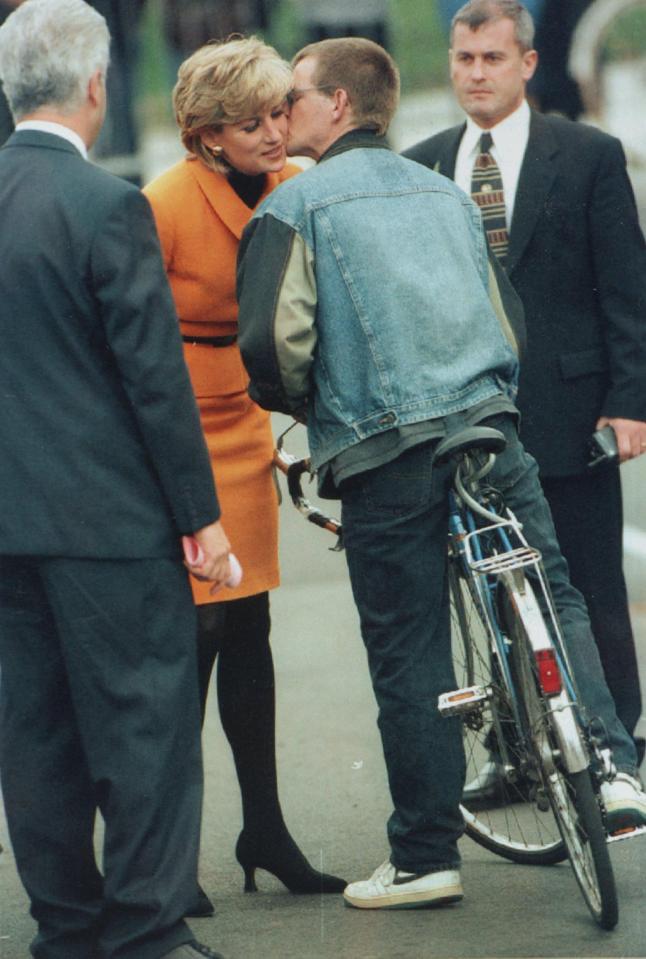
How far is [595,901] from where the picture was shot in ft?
13.1

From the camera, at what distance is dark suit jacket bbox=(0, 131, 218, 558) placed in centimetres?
351

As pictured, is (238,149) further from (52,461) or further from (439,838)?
(439,838)

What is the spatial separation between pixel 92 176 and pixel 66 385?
0.39 m

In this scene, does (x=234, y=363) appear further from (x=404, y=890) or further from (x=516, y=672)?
(x=404, y=890)

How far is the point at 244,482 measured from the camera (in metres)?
4.39

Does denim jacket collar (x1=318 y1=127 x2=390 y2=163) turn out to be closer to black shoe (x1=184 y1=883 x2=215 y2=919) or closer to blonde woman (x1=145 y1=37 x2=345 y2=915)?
blonde woman (x1=145 y1=37 x2=345 y2=915)

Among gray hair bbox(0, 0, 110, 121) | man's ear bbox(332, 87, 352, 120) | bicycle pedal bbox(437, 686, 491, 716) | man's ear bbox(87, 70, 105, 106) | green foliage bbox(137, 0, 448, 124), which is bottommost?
green foliage bbox(137, 0, 448, 124)

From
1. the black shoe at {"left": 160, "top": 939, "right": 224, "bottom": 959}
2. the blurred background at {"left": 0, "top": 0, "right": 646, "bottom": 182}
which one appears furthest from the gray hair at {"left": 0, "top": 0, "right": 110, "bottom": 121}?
the blurred background at {"left": 0, "top": 0, "right": 646, "bottom": 182}

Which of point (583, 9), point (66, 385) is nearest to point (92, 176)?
point (66, 385)

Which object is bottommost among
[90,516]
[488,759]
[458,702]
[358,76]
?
[488,759]

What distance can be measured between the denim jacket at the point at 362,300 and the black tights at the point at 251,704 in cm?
55

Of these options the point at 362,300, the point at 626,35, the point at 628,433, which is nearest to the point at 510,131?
the point at 628,433

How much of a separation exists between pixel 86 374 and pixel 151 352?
0.13 m

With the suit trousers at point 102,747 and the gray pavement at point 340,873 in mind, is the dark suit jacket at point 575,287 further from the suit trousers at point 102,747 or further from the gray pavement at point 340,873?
the suit trousers at point 102,747
